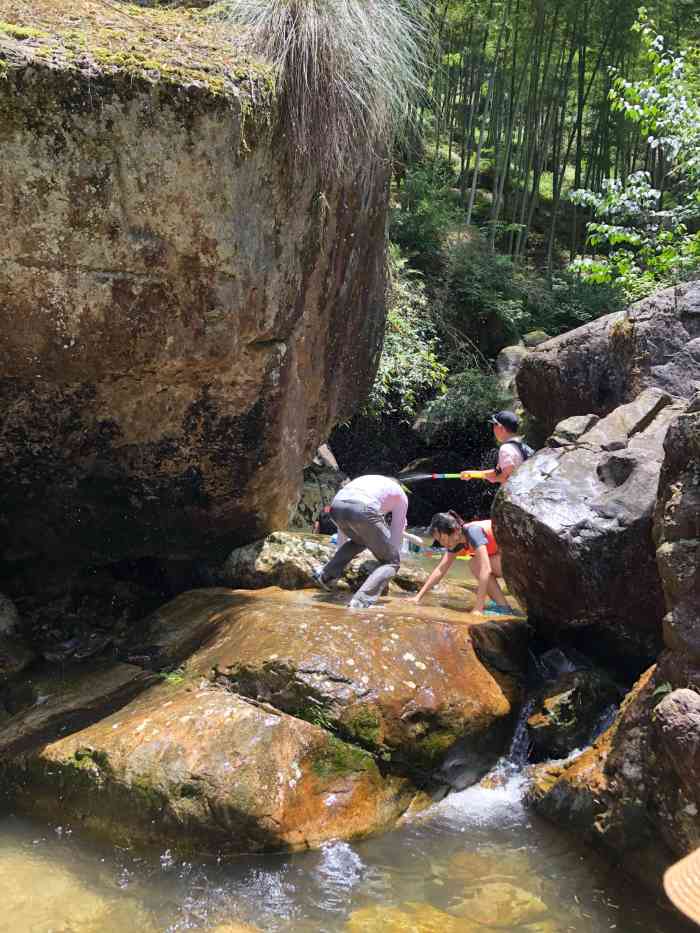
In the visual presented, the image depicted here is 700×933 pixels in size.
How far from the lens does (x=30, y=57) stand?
443 cm

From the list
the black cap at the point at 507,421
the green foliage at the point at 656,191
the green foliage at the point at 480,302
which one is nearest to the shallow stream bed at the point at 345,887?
the black cap at the point at 507,421

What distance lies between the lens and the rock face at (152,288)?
4648mm

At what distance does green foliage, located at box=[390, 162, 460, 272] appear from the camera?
17062 millimetres

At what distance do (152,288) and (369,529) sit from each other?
7.38ft

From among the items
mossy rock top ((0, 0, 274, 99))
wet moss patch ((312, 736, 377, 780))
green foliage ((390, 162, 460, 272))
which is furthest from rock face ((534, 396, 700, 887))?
green foliage ((390, 162, 460, 272))

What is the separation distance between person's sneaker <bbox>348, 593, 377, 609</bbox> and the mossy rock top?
10.5ft

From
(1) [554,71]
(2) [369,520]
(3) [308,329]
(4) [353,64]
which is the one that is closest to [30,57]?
(4) [353,64]

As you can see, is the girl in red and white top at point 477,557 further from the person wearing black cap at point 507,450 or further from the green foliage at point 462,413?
the green foliage at point 462,413

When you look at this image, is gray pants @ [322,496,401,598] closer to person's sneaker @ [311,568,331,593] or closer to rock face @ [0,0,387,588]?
person's sneaker @ [311,568,331,593]

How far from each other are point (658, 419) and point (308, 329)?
2.72 m

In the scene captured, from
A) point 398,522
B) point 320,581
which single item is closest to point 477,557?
point 398,522

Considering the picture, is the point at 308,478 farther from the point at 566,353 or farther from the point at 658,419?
the point at 658,419

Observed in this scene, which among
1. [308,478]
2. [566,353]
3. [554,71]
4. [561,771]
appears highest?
[554,71]

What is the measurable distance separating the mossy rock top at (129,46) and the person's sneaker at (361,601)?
127 inches
